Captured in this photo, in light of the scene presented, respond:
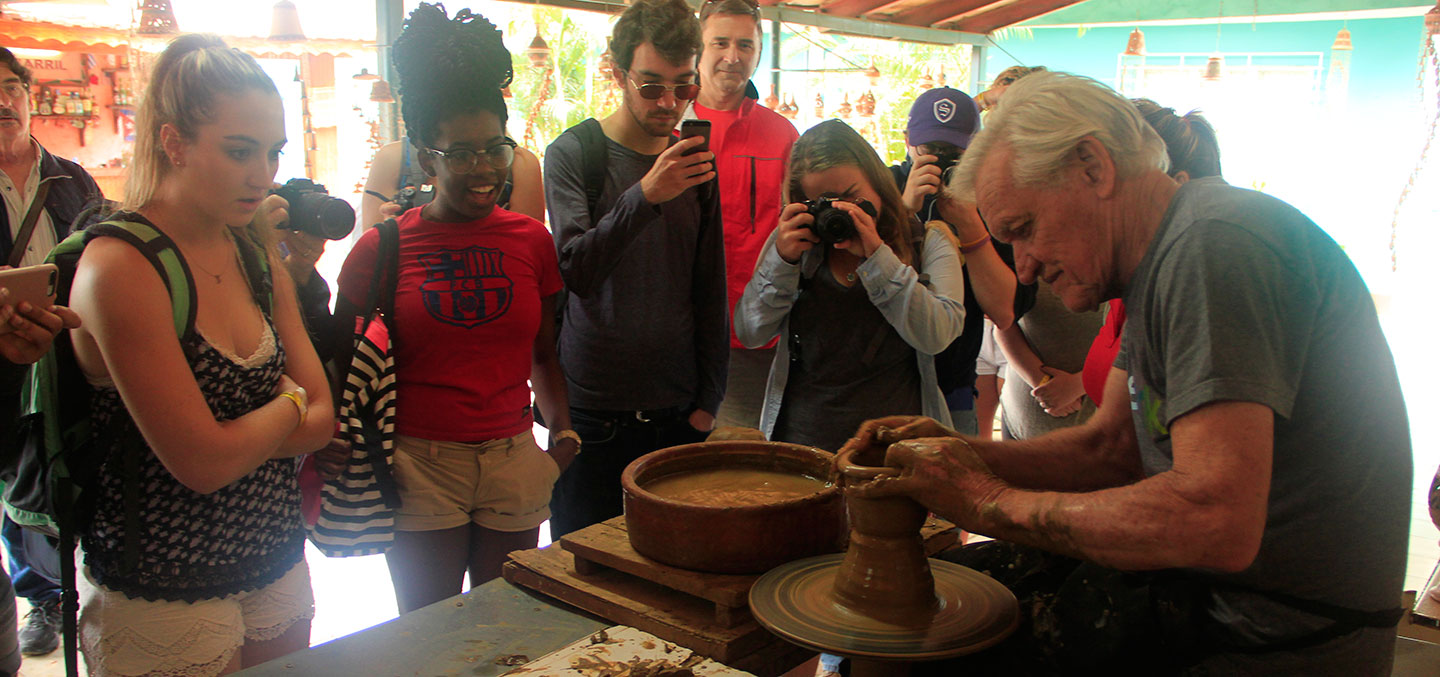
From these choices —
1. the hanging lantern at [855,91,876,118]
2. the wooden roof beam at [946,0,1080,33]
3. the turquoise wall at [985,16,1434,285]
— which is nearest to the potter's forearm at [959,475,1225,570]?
the wooden roof beam at [946,0,1080,33]

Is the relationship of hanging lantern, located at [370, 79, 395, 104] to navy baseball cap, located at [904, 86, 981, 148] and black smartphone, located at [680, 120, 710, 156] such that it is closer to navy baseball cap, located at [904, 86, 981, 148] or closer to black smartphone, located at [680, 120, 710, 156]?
black smartphone, located at [680, 120, 710, 156]

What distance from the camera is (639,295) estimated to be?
2807 mm

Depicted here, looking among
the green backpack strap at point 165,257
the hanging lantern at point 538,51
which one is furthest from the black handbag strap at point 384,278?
the hanging lantern at point 538,51

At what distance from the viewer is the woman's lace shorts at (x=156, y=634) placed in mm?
1845

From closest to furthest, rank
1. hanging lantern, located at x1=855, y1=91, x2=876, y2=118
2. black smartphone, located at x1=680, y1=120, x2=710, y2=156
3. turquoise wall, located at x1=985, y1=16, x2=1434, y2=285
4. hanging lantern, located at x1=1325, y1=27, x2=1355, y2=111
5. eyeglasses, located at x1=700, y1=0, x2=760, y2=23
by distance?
black smartphone, located at x1=680, y1=120, x2=710, y2=156, eyeglasses, located at x1=700, y1=0, x2=760, y2=23, hanging lantern, located at x1=855, y1=91, x2=876, y2=118, hanging lantern, located at x1=1325, y1=27, x2=1355, y2=111, turquoise wall, located at x1=985, y1=16, x2=1434, y2=285

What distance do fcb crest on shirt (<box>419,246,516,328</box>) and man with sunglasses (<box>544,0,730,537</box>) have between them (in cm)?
34

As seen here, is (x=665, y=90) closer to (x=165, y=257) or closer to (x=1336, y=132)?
(x=165, y=257)

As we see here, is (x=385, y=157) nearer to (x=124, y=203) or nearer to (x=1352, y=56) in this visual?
(x=124, y=203)

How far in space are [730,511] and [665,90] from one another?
1.54 metres

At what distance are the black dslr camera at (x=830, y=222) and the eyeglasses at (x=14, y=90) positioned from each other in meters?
2.78

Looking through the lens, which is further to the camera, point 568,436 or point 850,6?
point 850,6

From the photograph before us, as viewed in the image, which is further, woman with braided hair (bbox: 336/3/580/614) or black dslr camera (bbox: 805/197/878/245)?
black dslr camera (bbox: 805/197/878/245)

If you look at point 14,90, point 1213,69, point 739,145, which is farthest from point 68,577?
point 1213,69

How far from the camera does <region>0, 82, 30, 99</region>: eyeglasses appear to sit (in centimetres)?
320
